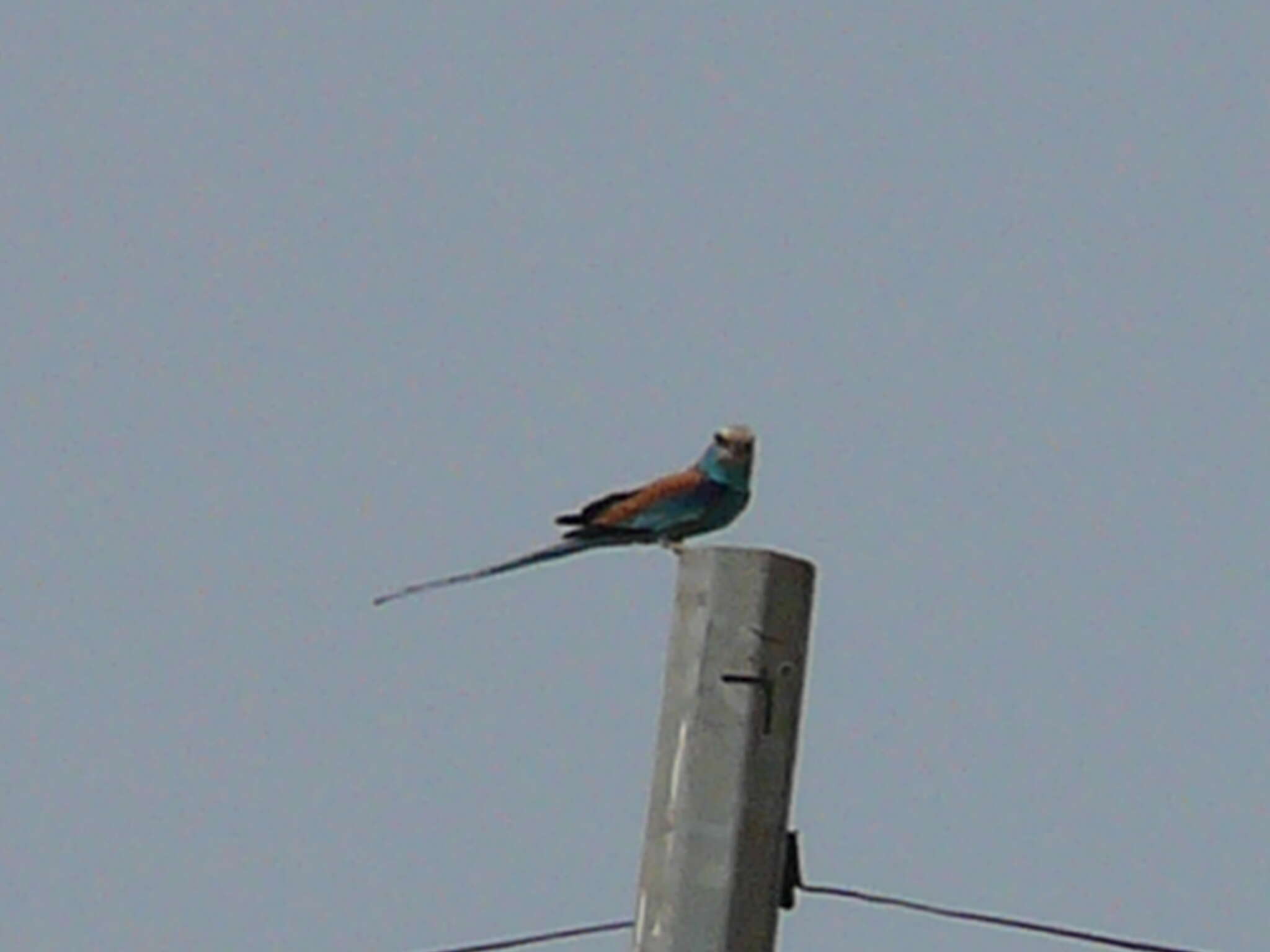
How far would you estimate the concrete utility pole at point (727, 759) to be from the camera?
5.55 meters

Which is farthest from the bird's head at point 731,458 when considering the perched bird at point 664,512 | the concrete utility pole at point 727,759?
the concrete utility pole at point 727,759

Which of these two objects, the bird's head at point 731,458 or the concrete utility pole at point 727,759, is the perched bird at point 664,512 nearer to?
the bird's head at point 731,458

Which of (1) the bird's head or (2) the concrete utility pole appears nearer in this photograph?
(2) the concrete utility pole

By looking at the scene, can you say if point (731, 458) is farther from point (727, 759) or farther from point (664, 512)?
point (727, 759)

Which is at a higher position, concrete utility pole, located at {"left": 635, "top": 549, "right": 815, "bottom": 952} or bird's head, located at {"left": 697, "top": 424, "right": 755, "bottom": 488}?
bird's head, located at {"left": 697, "top": 424, "right": 755, "bottom": 488}

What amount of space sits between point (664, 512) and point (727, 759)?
216 cm

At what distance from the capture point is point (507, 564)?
7.58 meters

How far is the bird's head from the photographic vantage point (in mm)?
7781

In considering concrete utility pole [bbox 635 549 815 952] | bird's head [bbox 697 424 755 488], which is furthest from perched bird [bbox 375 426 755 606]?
concrete utility pole [bbox 635 549 815 952]

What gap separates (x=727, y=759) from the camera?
5.61 m

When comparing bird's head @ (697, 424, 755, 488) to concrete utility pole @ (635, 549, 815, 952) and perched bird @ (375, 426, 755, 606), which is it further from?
concrete utility pole @ (635, 549, 815, 952)

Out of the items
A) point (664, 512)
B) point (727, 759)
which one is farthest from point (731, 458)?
point (727, 759)

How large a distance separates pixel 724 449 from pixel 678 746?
2.28 metres

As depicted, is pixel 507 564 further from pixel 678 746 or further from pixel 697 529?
pixel 678 746
